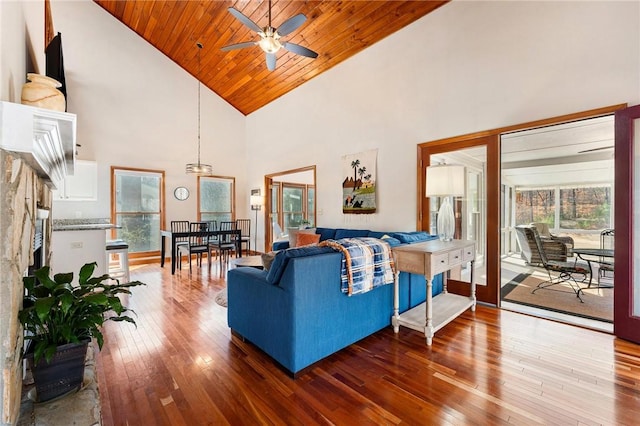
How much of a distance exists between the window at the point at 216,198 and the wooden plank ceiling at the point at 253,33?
7.05 ft

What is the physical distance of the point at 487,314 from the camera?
10.1ft

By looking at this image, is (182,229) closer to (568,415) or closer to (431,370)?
(431,370)

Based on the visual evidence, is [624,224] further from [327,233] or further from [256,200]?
[256,200]

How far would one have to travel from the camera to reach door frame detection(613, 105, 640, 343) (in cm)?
242

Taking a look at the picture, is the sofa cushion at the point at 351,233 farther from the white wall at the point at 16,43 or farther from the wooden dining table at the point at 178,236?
the white wall at the point at 16,43

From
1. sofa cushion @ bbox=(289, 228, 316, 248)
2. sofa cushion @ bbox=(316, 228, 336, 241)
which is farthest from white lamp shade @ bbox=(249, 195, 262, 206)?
sofa cushion @ bbox=(316, 228, 336, 241)

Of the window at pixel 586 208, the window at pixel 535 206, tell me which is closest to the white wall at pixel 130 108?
the window at pixel 535 206

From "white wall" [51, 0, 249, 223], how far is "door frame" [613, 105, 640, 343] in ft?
23.7

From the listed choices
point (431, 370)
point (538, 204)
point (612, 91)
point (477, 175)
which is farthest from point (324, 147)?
point (431, 370)

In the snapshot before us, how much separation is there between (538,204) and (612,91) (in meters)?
1.57

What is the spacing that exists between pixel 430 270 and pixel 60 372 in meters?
2.40

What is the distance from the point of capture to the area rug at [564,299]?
3016 millimetres

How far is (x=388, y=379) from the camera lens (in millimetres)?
1901

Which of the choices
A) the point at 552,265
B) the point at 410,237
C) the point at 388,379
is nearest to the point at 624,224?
the point at 552,265
